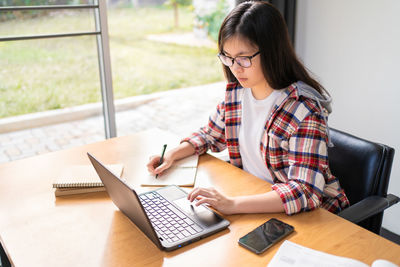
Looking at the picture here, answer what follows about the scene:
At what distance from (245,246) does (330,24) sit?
1772mm

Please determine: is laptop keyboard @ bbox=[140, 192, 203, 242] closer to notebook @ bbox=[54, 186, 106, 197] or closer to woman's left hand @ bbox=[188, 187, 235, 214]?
woman's left hand @ bbox=[188, 187, 235, 214]

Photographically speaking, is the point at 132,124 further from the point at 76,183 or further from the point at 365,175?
the point at 365,175

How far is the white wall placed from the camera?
6.82ft

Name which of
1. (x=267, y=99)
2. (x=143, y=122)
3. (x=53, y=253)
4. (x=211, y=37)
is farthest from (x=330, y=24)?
(x=211, y=37)

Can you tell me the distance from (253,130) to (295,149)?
28 centimetres

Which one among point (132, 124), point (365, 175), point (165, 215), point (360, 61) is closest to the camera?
point (165, 215)

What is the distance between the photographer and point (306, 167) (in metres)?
1.20

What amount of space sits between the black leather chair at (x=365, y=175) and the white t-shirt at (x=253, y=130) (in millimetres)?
280

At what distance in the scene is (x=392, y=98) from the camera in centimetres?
211

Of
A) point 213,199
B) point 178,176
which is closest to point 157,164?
point 178,176

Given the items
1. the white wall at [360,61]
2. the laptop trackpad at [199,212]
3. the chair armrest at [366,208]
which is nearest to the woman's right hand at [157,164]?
the laptop trackpad at [199,212]

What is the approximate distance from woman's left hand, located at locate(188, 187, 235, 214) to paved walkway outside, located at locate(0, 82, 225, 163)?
128 centimetres

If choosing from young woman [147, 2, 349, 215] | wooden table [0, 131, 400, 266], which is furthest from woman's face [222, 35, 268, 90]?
wooden table [0, 131, 400, 266]

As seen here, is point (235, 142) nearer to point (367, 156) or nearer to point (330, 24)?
point (367, 156)
